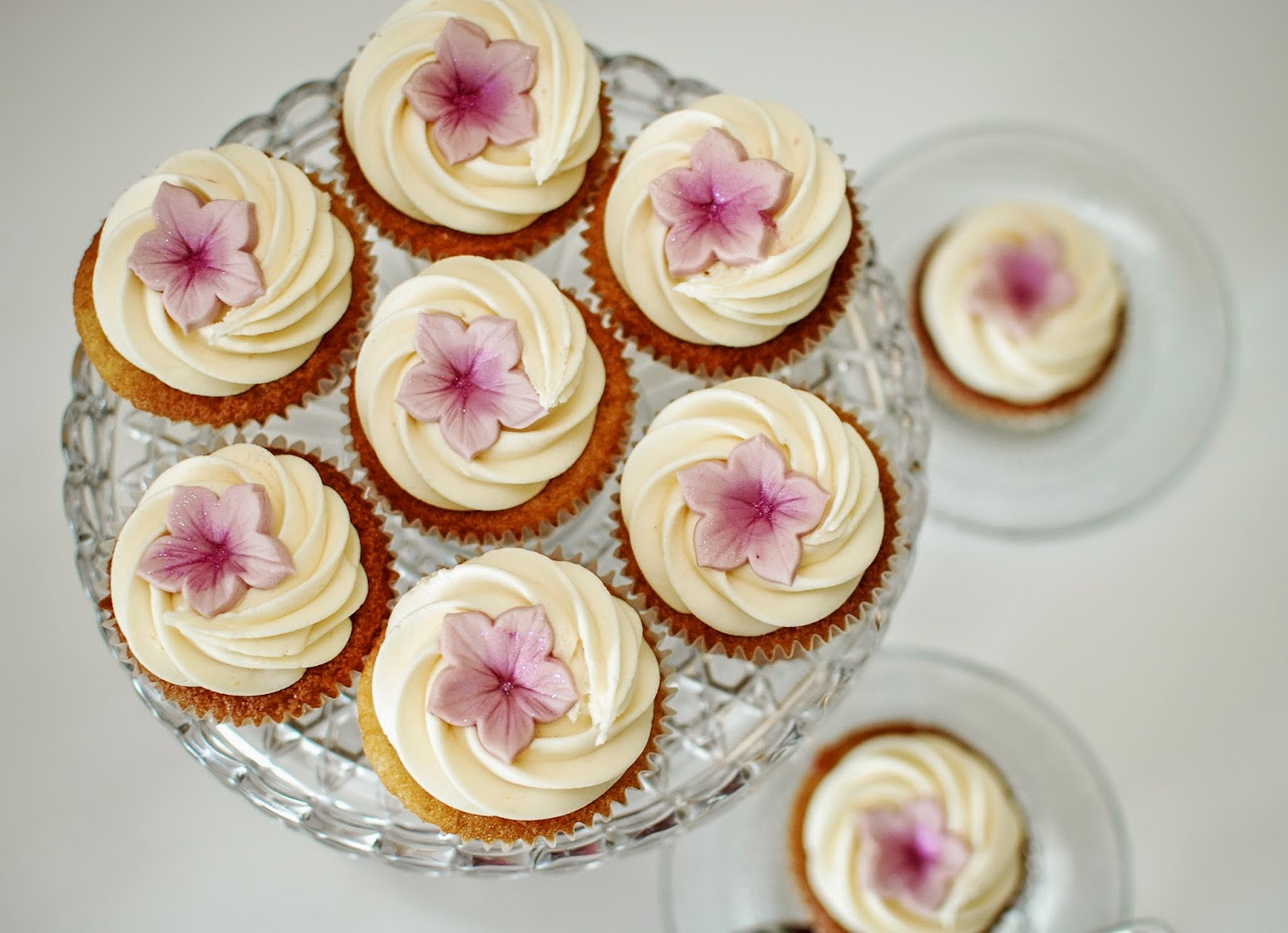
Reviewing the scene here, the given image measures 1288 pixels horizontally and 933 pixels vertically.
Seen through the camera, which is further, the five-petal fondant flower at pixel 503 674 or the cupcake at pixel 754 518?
the cupcake at pixel 754 518

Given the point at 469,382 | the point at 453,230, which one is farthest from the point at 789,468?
the point at 453,230

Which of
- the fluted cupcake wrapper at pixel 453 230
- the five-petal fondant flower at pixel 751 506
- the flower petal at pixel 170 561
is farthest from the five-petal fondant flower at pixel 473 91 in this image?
the flower petal at pixel 170 561

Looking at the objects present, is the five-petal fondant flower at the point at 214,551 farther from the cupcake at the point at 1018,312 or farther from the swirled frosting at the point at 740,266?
the cupcake at the point at 1018,312

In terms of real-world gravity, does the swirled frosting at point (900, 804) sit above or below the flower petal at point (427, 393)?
below

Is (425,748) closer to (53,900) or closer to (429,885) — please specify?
(429,885)

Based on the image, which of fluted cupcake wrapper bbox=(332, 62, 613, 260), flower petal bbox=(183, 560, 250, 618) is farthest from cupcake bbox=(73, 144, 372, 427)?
flower petal bbox=(183, 560, 250, 618)

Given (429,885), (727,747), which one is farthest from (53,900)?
(727,747)

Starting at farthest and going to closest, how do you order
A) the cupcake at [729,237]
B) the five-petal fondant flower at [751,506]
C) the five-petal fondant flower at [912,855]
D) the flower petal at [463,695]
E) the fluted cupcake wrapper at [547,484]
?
the five-petal fondant flower at [912,855], the fluted cupcake wrapper at [547,484], the cupcake at [729,237], the five-petal fondant flower at [751,506], the flower petal at [463,695]

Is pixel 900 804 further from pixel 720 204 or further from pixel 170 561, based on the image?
pixel 170 561
